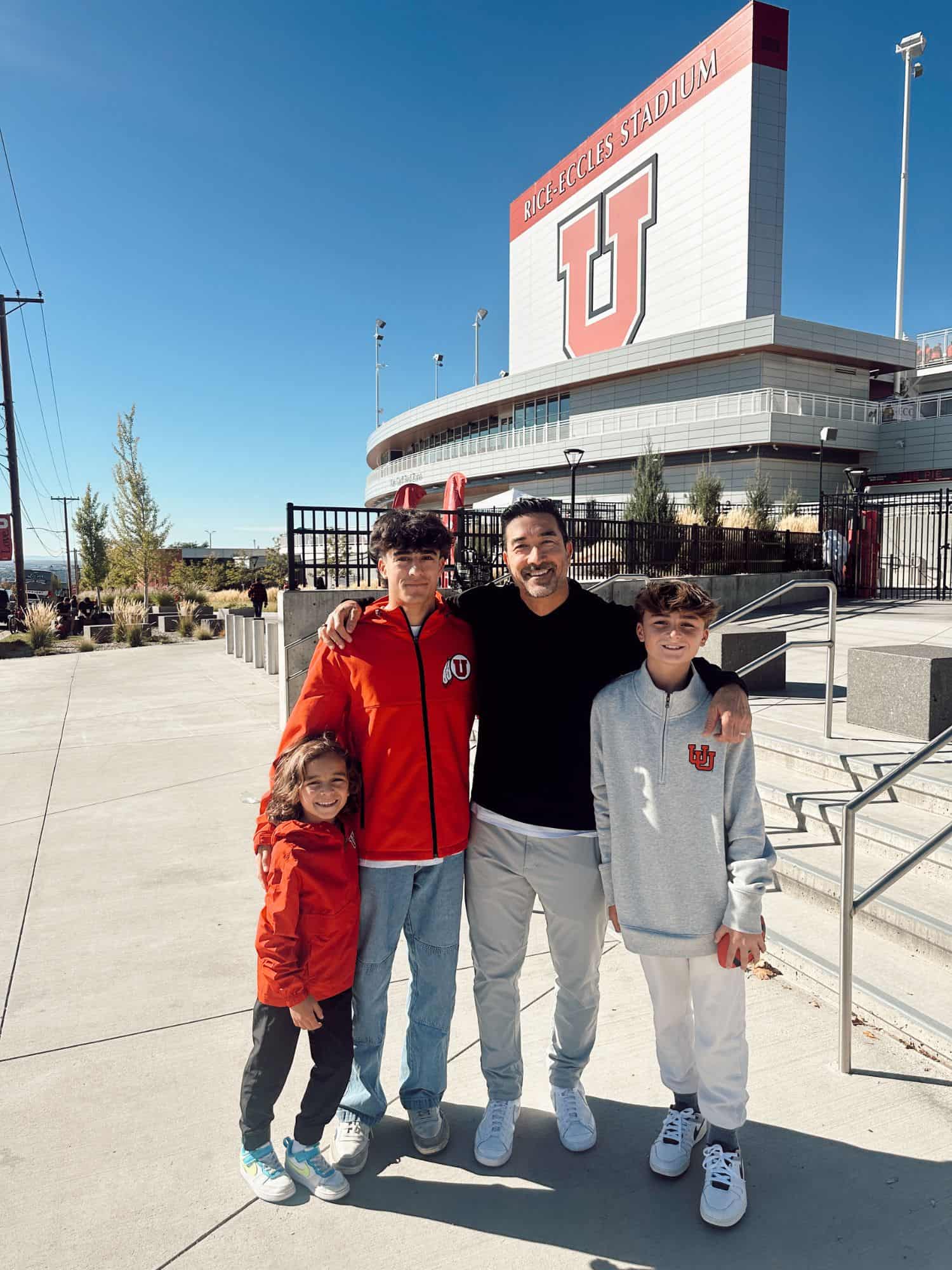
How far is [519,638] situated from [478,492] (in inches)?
1846

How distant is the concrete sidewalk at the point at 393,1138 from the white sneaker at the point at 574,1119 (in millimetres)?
41

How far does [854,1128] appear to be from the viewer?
2.36 metres

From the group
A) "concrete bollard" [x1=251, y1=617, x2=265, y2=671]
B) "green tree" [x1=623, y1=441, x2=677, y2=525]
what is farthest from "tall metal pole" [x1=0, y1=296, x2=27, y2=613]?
"green tree" [x1=623, y1=441, x2=677, y2=525]

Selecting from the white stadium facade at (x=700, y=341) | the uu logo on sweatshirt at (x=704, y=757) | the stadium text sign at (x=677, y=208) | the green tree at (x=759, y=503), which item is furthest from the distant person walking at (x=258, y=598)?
the stadium text sign at (x=677, y=208)

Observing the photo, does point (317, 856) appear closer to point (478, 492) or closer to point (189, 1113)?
point (189, 1113)

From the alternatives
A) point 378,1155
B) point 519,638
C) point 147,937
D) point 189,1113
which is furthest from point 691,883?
point 147,937

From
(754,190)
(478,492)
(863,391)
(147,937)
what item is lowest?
(147,937)

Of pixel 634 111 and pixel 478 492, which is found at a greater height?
pixel 634 111

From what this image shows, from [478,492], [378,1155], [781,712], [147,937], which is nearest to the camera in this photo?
[378,1155]

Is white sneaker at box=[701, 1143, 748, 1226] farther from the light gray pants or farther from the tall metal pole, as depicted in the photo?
the tall metal pole

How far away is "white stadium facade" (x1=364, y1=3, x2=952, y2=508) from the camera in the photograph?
104 ft

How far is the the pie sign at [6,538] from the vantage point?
2514 centimetres

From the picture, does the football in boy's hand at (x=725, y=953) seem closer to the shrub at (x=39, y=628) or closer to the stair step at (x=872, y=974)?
the stair step at (x=872, y=974)

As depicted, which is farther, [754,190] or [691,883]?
[754,190]
